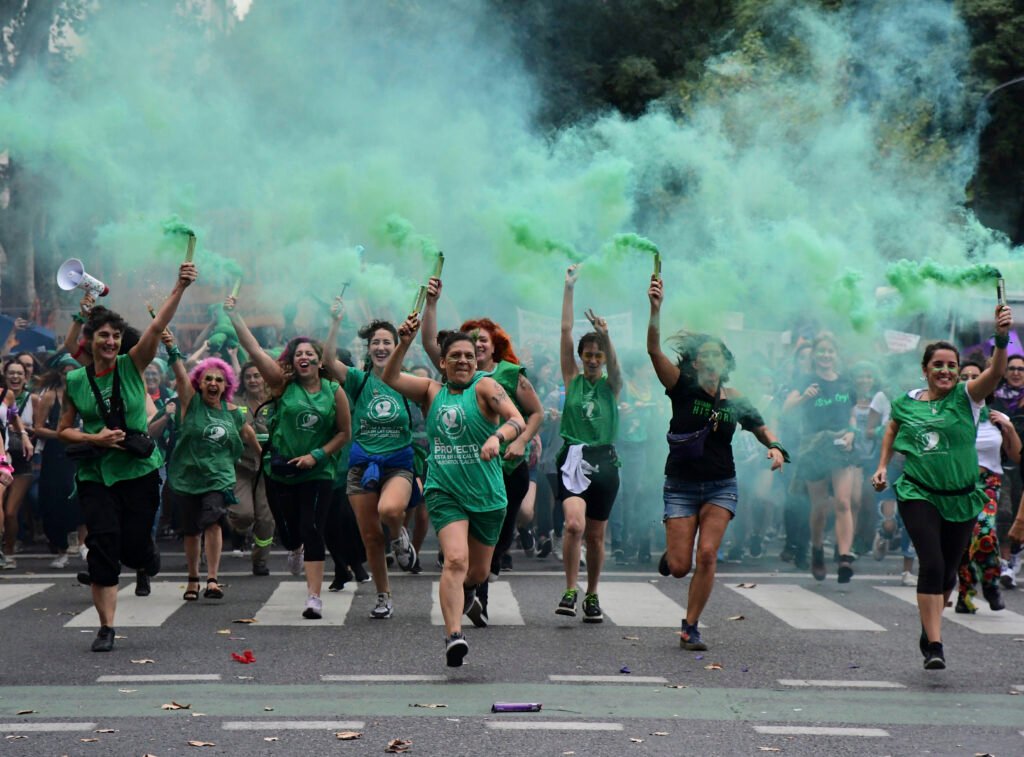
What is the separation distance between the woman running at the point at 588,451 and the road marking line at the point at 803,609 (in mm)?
1398

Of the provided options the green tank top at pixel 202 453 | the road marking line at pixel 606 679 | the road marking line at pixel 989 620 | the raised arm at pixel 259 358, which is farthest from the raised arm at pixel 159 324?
the road marking line at pixel 989 620

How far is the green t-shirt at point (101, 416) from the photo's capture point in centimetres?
920

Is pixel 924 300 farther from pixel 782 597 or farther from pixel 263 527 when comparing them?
pixel 263 527

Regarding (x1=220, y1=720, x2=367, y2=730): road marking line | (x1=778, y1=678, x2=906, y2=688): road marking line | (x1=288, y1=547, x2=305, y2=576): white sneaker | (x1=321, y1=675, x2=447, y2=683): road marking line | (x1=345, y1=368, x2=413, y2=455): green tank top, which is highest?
(x1=345, y1=368, x2=413, y2=455): green tank top

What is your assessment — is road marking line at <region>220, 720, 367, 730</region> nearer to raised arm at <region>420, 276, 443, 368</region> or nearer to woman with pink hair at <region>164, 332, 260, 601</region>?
raised arm at <region>420, 276, 443, 368</region>

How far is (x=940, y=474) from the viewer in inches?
352

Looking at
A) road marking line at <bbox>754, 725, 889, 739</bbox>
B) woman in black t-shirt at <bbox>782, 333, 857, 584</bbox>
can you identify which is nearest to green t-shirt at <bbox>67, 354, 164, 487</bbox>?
road marking line at <bbox>754, 725, 889, 739</bbox>

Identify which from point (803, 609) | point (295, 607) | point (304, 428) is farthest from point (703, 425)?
point (295, 607)

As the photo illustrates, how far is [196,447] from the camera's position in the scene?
39.0 ft

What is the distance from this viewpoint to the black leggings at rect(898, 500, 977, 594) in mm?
8812

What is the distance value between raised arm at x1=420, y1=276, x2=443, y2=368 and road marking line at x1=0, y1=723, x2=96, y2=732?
337 centimetres

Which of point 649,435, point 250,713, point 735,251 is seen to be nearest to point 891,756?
point 250,713

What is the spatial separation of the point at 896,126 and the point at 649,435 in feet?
25.9

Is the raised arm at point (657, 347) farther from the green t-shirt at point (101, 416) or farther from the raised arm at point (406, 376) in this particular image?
the green t-shirt at point (101, 416)
